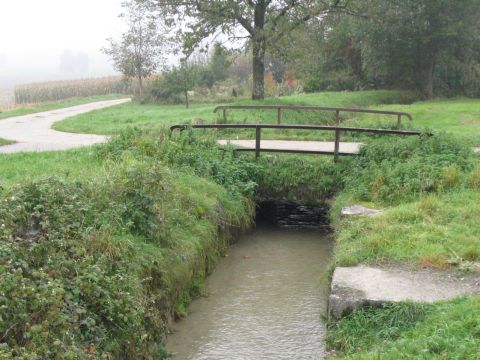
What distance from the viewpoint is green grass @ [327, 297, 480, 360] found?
17.5 feet

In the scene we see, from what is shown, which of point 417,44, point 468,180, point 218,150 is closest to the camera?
point 468,180

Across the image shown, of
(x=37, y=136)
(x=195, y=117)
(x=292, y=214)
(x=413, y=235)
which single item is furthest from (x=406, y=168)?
(x=37, y=136)

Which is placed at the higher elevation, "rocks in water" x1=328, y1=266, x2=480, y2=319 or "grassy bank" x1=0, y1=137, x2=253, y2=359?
"grassy bank" x1=0, y1=137, x2=253, y2=359

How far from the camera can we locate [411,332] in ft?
19.8

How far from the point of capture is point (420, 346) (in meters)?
5.45

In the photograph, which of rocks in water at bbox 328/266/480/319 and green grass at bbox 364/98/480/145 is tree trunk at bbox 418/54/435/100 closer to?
green grass at bbox 364/98/480/145

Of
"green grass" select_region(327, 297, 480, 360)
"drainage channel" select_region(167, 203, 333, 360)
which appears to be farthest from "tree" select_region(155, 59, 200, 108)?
"green grass" select_region(327, 297, 480, 360)

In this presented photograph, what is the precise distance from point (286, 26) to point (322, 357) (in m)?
19.0

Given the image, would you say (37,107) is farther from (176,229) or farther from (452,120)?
(176,229)

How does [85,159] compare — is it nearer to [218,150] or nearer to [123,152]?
[123,152]

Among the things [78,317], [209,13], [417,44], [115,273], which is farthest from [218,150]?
[417,44]

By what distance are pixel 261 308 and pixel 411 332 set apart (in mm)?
2861

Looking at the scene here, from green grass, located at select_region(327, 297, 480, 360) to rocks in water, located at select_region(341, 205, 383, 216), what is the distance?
11.8 feet

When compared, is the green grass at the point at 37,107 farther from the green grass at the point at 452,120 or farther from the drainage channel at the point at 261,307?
the drainage channel at the point at 261,307
